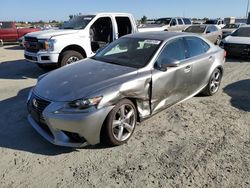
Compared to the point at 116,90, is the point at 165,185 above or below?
below

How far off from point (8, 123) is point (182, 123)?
2.98m

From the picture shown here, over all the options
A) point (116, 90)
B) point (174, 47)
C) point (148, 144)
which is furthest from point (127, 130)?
point (174, 47)

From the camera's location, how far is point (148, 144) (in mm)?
3725

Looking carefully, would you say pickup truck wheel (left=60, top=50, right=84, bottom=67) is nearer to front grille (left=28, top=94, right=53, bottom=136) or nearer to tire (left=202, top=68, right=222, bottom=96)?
front grille (left=28, top=94, right=53, bottom=136)

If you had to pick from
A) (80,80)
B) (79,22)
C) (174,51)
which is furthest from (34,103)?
(79,22)

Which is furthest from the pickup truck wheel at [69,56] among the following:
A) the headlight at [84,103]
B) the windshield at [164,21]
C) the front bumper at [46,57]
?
the windshield at [164,21]

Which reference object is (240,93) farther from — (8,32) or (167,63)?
(8,32)

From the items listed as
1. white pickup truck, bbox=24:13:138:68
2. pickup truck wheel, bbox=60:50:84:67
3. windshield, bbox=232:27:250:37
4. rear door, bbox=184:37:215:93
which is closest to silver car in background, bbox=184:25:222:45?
windshield, bbox=232:27:250:37

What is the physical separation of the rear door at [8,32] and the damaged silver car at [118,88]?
14396mm

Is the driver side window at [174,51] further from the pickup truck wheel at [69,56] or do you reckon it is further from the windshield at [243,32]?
the windshield at [243,32]

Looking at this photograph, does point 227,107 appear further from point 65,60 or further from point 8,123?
point 65,60

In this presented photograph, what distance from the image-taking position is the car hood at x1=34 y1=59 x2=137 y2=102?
3378 millimetres

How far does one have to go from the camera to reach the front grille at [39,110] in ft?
11.2

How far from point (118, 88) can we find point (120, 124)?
0.52 meters
